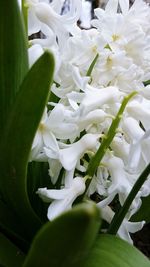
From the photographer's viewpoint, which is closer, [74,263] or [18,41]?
[74,263]

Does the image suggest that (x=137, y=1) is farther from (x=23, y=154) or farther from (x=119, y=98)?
(x=23, y=154)

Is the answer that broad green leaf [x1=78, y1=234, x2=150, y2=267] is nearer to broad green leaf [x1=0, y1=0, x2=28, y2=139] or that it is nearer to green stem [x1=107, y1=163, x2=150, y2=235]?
green stem [x1=107, y1=163, x2=150, y2=235]

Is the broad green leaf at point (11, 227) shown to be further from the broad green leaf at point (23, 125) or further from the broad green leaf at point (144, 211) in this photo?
the broad green leaf at point (144, 211)

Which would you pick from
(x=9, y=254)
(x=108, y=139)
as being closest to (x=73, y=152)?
(x=108, y=139)

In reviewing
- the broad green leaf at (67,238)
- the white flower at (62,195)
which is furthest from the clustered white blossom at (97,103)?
the broad green leaf at (67,238)

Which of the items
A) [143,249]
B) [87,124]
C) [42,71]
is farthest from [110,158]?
[143,249]

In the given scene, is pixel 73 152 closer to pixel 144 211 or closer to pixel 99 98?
pixel 99 98
